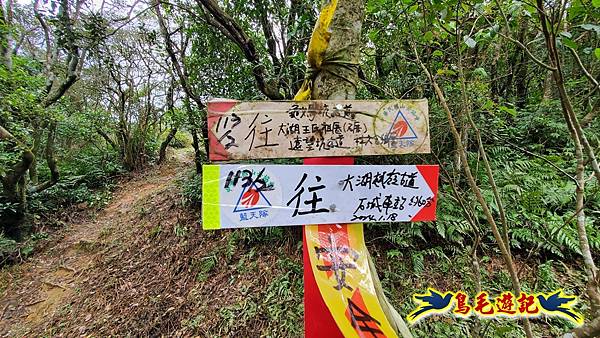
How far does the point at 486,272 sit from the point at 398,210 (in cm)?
219

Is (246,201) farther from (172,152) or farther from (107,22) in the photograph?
(172,152)

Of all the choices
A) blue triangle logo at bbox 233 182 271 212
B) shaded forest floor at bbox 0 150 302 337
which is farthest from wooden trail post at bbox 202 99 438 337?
shaded forest floor at bbox 0 150 302 337

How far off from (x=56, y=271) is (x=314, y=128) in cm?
600

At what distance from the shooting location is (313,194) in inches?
50.0

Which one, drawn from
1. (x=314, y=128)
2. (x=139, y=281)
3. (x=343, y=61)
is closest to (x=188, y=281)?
(x=139, y=281)

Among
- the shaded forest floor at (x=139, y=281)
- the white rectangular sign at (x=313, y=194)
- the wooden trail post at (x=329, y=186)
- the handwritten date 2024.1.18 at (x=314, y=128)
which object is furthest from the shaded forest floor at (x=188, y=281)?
the handwritten date 2024.1.18 at (x=314, y=128)

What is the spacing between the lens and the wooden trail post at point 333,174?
121 centimetres

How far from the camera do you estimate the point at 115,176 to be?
895 centimetres

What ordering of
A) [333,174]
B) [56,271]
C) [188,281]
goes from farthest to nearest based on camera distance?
1. [56,271]
2. [188,281]
3. [333,174]

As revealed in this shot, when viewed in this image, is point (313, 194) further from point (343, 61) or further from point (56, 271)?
point (56, 271)

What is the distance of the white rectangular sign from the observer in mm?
1158

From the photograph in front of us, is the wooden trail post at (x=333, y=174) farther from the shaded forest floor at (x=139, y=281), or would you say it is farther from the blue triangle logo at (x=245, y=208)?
the shaded forest floor at (x=139, y=281)

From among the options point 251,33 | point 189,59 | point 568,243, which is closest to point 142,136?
point 189,59

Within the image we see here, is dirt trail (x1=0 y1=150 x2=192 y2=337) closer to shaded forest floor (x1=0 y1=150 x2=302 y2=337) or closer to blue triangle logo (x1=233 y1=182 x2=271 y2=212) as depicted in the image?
shaded forest floor (x1=0 y1=150 x2=302 y2=337)
